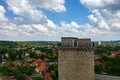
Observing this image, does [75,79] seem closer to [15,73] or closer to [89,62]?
[89,62]

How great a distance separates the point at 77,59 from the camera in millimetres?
14141

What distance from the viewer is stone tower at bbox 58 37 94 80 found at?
46.5 ft

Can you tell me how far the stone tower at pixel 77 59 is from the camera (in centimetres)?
1416

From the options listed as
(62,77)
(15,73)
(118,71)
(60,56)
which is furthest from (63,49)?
(15,73)

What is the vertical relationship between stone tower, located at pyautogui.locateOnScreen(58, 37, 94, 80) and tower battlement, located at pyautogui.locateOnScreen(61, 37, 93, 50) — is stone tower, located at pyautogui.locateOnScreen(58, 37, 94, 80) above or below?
below

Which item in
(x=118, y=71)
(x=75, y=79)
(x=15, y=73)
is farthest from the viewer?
(x=15, y=73)

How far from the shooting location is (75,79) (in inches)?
559

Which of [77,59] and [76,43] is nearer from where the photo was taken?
[77,59]

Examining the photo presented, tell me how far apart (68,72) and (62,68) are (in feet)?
1.25

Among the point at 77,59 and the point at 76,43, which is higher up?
the point at 76,43

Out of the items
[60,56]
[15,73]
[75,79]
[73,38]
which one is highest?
[73,38]

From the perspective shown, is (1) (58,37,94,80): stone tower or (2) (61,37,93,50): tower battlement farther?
(2) (61,37,93,50): tower battlement

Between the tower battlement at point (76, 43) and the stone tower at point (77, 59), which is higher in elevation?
the tower battlement at point (76, 43)

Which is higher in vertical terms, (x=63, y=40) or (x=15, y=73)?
(x=63, y=40)
